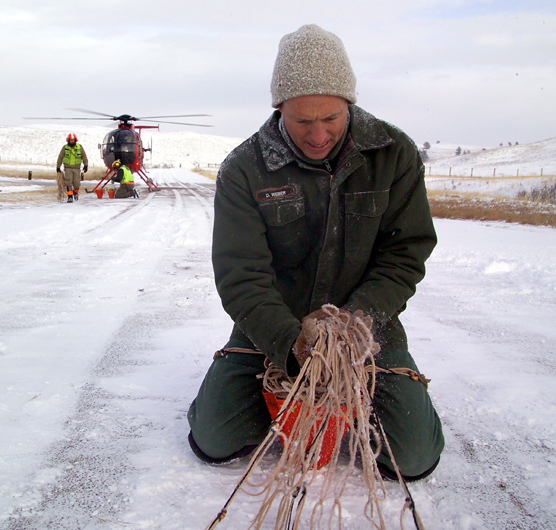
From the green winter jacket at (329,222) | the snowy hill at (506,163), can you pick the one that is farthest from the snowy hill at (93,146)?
the green winter jacket at (329,222)

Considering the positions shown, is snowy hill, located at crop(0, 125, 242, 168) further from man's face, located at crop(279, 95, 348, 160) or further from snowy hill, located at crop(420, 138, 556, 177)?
man's face, located at crop(279, 95, 348, 160)

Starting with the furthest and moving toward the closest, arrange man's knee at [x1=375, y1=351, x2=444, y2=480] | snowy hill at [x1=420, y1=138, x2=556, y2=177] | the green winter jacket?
snowy hill at [x1=420, y1=138, x2=556, y2=177]
the green winter jacket
man's knee at [x1=375, y1=351, x2=444, y2=480]

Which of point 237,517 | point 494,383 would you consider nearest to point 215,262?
point 237,517

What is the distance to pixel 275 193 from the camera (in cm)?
214

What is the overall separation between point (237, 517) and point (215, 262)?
3.19 feet

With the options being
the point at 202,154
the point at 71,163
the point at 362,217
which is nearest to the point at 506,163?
the point at 71,163

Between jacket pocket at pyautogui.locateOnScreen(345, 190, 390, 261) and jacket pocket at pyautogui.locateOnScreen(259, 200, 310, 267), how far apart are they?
19 cm

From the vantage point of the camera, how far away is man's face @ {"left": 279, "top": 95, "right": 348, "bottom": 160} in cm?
194

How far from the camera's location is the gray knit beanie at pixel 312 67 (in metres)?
1.90

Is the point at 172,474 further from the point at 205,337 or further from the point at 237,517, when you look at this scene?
the point at 205,337

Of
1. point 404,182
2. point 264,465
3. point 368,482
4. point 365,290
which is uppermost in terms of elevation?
point 404,182

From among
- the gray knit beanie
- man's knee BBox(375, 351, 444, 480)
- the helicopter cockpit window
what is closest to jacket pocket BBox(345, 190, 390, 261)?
the gray knit beanie

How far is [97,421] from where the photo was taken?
2266 millimetres

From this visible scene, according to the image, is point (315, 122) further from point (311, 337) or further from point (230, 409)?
point (230, 409)
